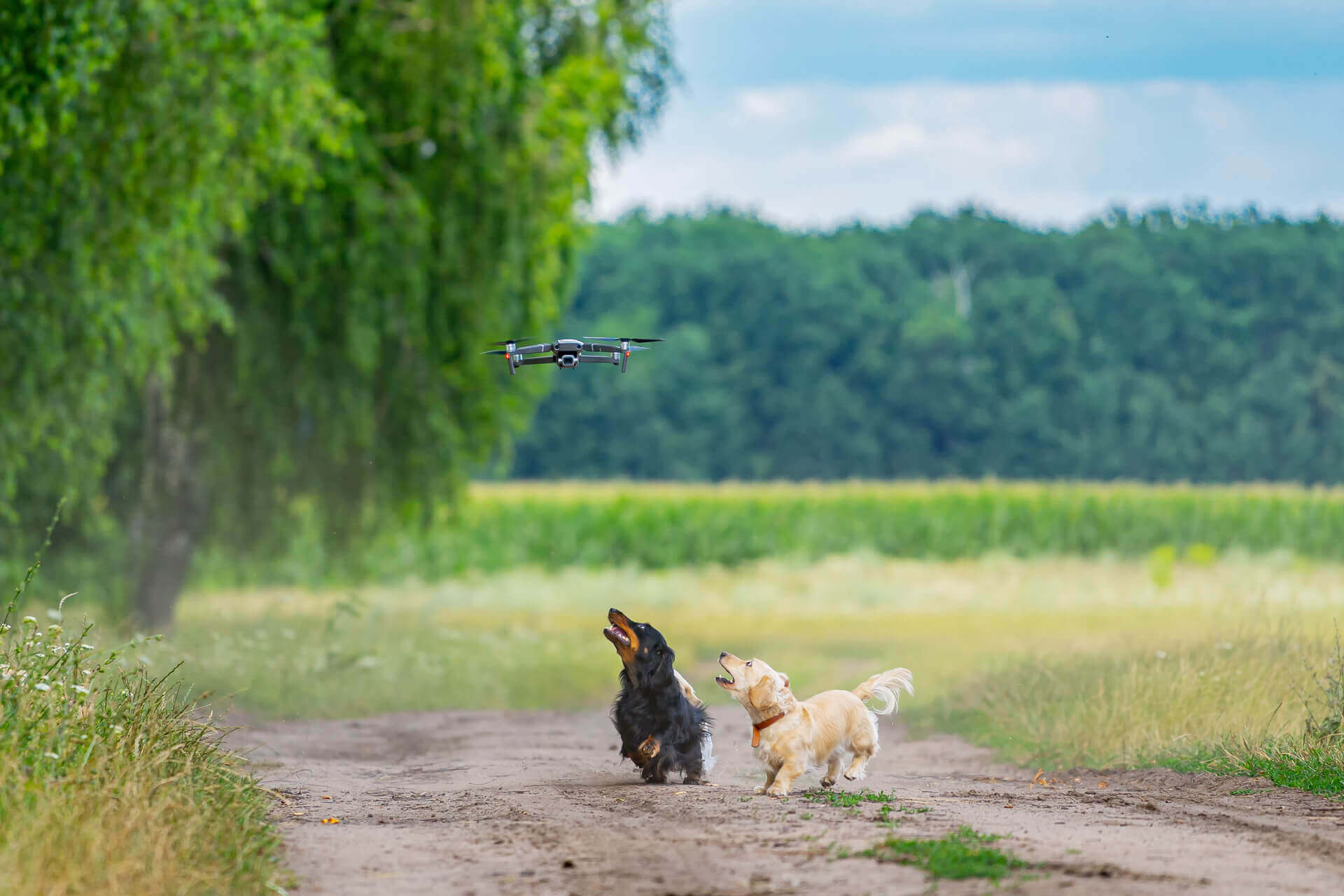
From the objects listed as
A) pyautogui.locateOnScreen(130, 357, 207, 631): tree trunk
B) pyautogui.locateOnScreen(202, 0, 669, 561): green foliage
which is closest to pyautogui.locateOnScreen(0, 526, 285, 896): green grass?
pyautogui.locateOnScreen(202, 0, 669, 561): green foliage

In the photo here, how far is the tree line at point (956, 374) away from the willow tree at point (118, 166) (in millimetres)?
38425

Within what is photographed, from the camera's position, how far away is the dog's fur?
28.8 ft

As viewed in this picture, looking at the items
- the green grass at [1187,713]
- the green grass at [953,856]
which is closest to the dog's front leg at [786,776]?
the green grass at [953,856]

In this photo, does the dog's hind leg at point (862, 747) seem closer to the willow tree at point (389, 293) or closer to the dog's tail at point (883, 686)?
the dog's tail at point (883, 686)

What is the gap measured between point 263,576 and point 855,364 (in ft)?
93.4

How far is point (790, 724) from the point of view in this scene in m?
8.55

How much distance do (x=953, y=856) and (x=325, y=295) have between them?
1446 centimetres

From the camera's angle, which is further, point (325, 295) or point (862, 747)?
point (325, 295)

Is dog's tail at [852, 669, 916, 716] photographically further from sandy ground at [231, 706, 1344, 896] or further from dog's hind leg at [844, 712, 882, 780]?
sandy ground at [231, 706, 1344, 896]

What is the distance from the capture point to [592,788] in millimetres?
9219

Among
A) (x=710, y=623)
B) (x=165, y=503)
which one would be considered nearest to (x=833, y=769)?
(x=165, y=503)

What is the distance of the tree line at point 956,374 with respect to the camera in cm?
5619

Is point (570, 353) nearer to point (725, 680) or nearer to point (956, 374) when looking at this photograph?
point (725, 680)

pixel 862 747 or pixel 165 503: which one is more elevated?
pixel 165 503
